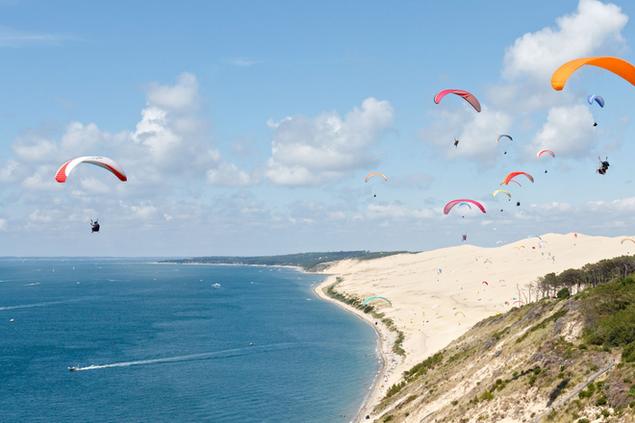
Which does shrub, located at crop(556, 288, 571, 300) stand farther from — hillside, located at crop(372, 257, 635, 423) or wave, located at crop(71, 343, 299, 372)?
wave, located at crop(71, 343, 299, 372)

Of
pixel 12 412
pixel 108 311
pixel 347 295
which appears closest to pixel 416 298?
pixel 347 295

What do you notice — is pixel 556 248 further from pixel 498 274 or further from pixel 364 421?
pixel 364 421

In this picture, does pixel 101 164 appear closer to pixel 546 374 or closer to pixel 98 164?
pixel 98 164

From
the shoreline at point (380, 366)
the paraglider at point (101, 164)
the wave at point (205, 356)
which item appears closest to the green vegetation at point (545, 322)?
the shoreline at point (380, 366)

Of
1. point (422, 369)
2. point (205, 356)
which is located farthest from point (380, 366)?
point (205, 356)

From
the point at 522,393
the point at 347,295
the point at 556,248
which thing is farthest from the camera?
the point at 556,248

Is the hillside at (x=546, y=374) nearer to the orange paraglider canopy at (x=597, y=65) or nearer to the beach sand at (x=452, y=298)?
the beach sand at (x=452, y=298)
